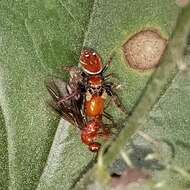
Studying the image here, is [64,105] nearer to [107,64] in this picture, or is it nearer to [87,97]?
[87,97]

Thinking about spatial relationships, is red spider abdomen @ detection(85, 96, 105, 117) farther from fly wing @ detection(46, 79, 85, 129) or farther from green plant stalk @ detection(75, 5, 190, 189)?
green plant stalk @ detection(75, 5, 190, 189)

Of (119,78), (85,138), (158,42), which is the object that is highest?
(158,42)

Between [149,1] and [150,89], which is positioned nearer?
[150,89]

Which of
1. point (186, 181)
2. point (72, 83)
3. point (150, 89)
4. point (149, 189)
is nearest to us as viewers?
point (150, 89)

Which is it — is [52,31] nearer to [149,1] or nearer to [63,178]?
[149,1]

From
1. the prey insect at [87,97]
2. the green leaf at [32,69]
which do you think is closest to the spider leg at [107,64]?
the prey insect at [87,97]

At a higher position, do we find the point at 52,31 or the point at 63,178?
the point at 52,31

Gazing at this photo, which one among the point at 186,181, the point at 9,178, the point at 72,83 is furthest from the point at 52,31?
the point at 186,181

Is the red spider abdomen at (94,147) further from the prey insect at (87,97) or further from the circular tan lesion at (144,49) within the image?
the circular tan lesion at (144,49)
